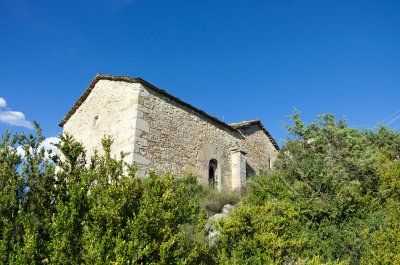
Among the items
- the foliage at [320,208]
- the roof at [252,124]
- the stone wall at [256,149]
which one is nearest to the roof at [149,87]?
the roof at [252,124]

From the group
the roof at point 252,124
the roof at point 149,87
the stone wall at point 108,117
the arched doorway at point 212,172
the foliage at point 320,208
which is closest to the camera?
the foliage at point 320,208

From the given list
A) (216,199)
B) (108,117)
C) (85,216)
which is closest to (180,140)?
(216,199)

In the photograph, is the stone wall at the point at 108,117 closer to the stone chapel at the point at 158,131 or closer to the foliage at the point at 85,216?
the stone chapel at the point at 158,131

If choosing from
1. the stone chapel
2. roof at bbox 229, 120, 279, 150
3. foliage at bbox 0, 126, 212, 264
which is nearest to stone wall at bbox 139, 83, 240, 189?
the stone chapel

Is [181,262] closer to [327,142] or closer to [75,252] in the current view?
[75,252]

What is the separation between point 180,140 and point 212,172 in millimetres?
2768

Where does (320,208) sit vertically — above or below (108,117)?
below

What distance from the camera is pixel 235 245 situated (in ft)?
26.9

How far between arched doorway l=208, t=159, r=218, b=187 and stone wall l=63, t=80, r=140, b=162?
497cm

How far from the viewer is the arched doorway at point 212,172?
58.2 ft

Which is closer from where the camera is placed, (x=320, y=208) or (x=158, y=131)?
(x=320, y=208)

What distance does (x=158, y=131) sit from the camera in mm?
15477

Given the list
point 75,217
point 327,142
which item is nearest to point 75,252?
point 75,217

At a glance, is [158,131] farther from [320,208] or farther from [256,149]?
[256,149]
